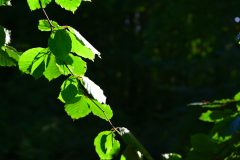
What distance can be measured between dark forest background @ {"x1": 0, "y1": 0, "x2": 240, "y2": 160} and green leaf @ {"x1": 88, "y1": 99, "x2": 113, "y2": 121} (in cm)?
523

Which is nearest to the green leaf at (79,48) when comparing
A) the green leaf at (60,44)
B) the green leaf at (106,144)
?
the green leaf at (60,44)

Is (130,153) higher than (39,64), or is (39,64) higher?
(39,64)

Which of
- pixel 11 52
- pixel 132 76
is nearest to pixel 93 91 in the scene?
pixel 11 52

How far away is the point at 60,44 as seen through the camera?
0.99 metres

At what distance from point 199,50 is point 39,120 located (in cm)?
563

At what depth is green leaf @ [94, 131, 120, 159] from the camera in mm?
1111

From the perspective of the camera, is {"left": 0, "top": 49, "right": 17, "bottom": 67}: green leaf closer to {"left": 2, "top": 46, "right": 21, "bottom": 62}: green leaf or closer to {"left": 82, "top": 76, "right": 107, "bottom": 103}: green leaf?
{"left": 2, "top": 46, "right": 21, "bottom": 62}: green leaf

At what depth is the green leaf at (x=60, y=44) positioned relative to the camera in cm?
99

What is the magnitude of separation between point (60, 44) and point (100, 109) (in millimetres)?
173

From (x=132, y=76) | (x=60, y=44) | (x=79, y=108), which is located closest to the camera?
(x=60, y=44)

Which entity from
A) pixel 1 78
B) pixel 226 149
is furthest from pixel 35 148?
pixel 226 149

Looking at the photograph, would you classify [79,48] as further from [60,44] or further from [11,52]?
[11,52]

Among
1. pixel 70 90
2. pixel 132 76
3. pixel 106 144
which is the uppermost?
pixel 70 90

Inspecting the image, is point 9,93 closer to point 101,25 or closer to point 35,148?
point 35,148
